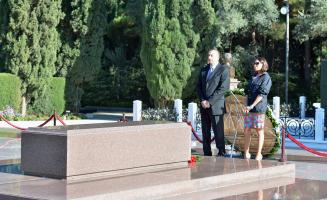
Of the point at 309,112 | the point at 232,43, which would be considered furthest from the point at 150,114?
the point at 232,43

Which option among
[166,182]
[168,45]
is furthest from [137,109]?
[166,182]

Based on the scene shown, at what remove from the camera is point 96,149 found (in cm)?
912

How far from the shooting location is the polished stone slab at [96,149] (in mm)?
8930

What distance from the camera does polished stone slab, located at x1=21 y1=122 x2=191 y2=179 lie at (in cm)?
893

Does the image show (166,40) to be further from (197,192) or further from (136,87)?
(197,192)

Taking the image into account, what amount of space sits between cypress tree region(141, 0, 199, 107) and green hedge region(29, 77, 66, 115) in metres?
3.91

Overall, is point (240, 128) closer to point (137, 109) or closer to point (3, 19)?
point (137, 109)

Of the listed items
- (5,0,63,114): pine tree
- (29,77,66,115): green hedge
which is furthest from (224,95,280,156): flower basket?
(29,77,66,115): green hedge

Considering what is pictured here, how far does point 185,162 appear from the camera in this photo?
10.6 m

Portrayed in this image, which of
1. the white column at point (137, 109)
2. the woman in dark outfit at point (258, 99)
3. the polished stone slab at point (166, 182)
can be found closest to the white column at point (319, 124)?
the woman in dark outfit at point (258, 99)

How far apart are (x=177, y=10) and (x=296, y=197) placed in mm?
20318

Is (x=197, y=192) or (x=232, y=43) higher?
(x=232, y=43)

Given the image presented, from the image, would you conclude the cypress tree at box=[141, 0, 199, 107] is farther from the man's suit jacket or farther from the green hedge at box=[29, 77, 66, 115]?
the man's suit jacket

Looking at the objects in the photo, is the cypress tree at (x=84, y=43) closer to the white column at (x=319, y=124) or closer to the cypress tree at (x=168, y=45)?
the cypress tree at (x=168, y=45)
